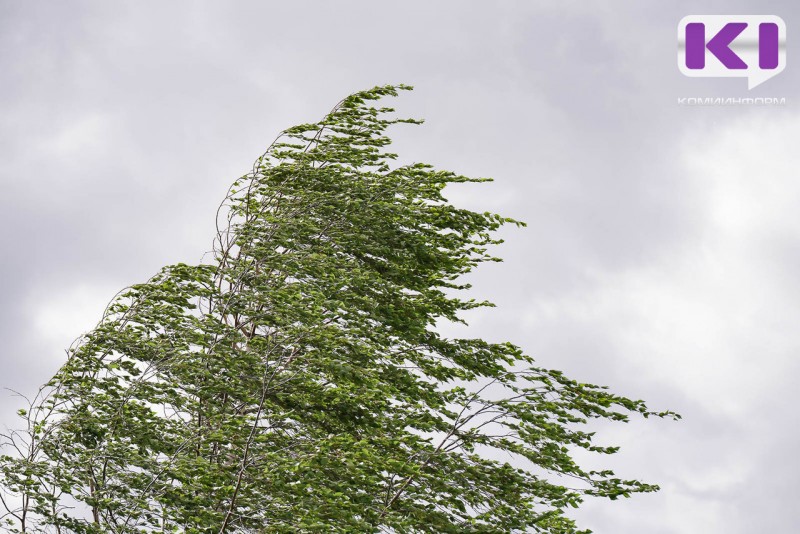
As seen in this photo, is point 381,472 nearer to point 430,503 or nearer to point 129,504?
point 430,503

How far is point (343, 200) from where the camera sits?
55.6 feet

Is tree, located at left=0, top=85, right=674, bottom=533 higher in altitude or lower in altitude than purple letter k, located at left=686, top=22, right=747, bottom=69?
lower

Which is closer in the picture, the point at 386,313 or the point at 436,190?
the point at 386,313

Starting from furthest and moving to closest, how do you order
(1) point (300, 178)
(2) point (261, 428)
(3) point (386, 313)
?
(1) point (300, 178)
(3) point (386, 313)
(2) point (261, 428)

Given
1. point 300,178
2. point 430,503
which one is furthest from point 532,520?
point 300,178

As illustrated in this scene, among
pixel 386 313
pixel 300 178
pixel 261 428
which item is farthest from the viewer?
pixel 300 178

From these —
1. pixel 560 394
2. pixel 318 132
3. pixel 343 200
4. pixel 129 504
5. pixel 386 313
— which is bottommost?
pixel 129 504

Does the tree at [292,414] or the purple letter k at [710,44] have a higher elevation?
the purple letter k at [710,44]

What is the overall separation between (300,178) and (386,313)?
2943mm

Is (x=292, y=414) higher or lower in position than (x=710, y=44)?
lower

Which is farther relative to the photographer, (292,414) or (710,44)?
(710,44)

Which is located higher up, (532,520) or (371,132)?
(371,132)

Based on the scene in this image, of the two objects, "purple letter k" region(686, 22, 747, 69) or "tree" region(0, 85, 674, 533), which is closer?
"tree" region(0, 85, 674, 533)

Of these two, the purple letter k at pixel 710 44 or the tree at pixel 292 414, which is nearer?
the tree at pixel 292 414
